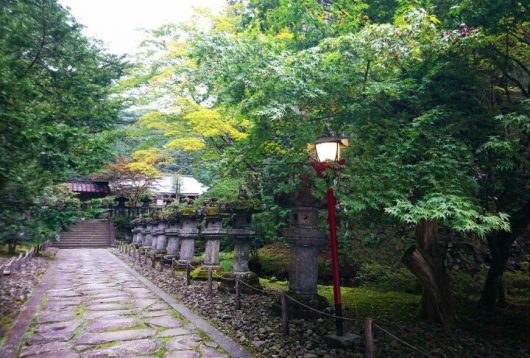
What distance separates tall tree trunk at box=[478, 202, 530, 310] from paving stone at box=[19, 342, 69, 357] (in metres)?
7.88

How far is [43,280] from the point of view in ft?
36.2

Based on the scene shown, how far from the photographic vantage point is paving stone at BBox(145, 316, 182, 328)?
6.40 meters

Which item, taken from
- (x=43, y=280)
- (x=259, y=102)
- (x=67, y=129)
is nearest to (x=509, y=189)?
(x=259, y=102)

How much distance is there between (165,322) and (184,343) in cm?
133

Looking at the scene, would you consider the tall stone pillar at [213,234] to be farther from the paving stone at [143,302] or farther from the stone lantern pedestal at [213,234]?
the paving stone at [143,302]

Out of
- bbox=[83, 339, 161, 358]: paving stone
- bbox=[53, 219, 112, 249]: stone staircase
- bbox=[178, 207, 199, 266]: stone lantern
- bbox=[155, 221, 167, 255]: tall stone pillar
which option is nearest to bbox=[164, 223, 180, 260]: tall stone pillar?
bbox=[178, 207, 199, 266]: stone lantern

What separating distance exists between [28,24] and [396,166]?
6111mm

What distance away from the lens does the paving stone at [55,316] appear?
6516mm

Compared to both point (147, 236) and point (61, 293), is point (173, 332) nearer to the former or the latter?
point (61, 293)

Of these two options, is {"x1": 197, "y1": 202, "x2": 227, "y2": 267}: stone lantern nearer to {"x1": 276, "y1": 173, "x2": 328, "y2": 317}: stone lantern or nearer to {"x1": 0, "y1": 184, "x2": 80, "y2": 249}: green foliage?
{"x1": 276, "y1": 173, "x2": 328, "y2": 317}: stone lantern

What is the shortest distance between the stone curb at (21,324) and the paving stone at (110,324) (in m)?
1.02

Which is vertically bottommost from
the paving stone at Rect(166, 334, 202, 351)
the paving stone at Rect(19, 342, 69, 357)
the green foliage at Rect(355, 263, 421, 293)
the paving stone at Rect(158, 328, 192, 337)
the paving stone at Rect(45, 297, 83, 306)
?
the paving stone at Rect(166, 334, 202, 351)

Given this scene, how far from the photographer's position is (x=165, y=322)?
659 cm

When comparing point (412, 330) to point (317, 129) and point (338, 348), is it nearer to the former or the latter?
point (338, 348)
